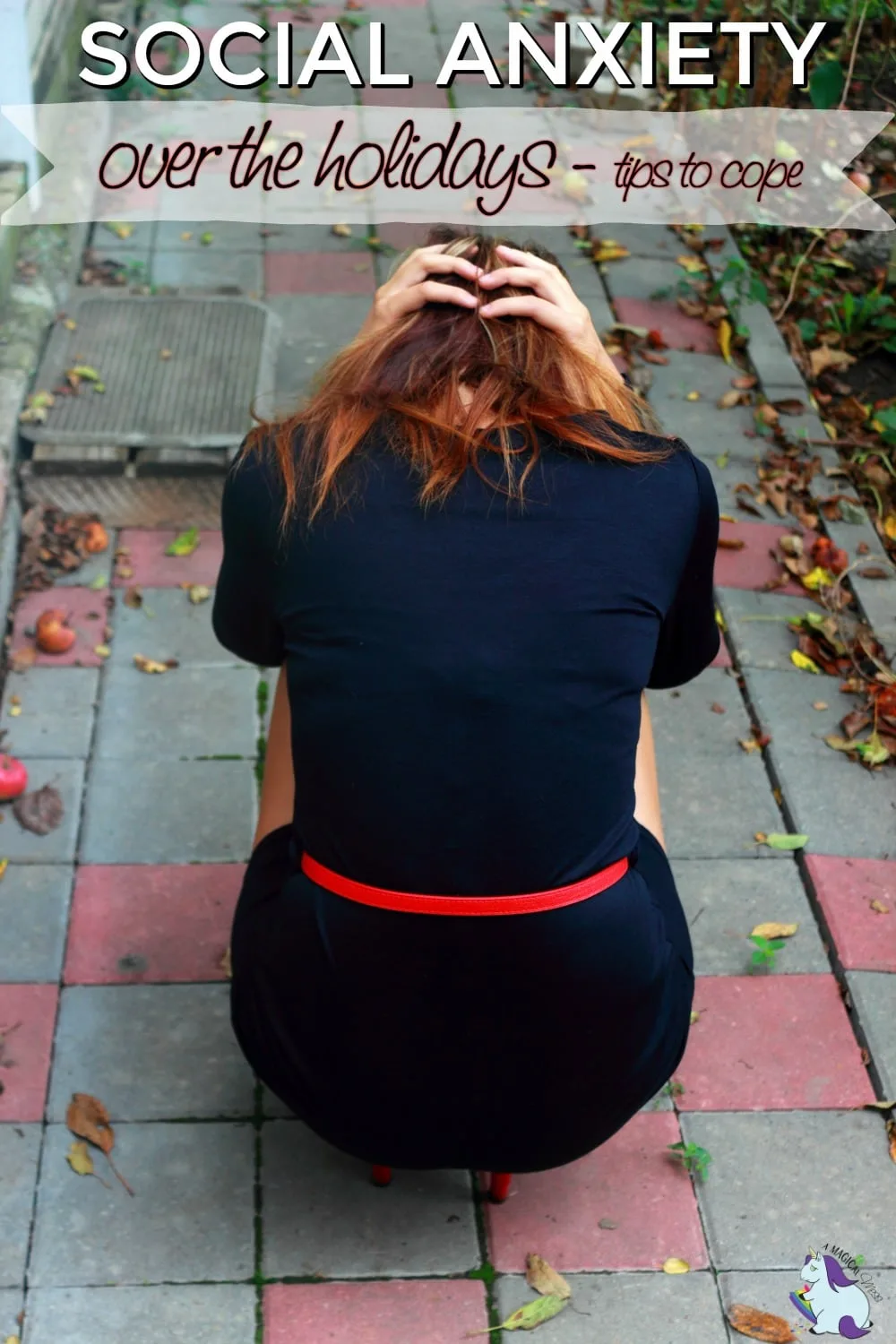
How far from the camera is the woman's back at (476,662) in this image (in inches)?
71.5

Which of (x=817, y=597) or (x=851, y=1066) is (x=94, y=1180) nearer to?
(x=851, y=1066)

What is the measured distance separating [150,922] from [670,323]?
9.63ft

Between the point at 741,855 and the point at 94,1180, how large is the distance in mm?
1458

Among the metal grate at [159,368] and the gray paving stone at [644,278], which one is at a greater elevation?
the metal grate at [159,368]

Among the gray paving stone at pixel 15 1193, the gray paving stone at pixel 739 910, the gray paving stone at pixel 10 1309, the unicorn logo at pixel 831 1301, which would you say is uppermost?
the gray paving stone at pixel 10 1309

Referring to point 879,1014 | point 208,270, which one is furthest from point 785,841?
point 208,270

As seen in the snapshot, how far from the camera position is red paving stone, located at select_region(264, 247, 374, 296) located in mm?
4898

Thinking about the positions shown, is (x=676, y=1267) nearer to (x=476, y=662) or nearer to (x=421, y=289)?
(x=476, y=662)

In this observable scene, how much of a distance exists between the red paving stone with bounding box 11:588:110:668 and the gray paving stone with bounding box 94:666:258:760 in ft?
0.35

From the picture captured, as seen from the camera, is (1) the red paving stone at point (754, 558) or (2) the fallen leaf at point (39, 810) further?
(1) the red paving stone at point (754, 558)

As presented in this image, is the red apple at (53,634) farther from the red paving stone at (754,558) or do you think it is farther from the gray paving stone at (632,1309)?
the gray paving stone at (632,1309)

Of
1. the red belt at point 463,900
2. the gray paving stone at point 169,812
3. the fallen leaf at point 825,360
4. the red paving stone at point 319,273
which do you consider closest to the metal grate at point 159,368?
the red paving stone at point 319,273

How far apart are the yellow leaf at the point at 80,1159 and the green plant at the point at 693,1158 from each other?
3.21 ft

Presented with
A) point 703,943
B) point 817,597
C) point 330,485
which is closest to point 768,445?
point 817,597
